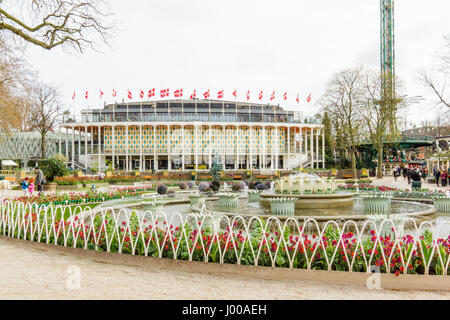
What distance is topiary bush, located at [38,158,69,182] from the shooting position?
2780 cm

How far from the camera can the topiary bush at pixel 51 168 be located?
27797mm

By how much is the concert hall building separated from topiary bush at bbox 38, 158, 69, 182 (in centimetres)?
2408

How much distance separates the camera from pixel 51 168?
2789 cm

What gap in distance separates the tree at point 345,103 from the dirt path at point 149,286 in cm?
3720

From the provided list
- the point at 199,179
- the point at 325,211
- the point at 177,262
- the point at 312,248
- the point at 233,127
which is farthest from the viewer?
the point at 233,127

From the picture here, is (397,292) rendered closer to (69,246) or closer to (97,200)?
(69,246)

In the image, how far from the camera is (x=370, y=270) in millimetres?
5891

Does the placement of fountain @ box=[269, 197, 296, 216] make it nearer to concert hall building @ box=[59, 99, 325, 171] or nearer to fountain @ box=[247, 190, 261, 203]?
fountain @ box=[247, 190, 261, 203]

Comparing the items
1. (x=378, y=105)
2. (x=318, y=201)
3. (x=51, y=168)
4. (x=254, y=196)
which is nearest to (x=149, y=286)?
(x=318, y=201)

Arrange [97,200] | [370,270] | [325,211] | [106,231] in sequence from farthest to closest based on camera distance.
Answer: [97,200], [325,211], [106,231], [370,270]

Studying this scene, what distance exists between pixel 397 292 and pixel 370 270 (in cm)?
51

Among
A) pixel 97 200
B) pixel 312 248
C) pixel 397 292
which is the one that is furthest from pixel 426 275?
pixel 97 200

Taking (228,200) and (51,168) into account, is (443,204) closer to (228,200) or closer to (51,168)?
(228,200)
